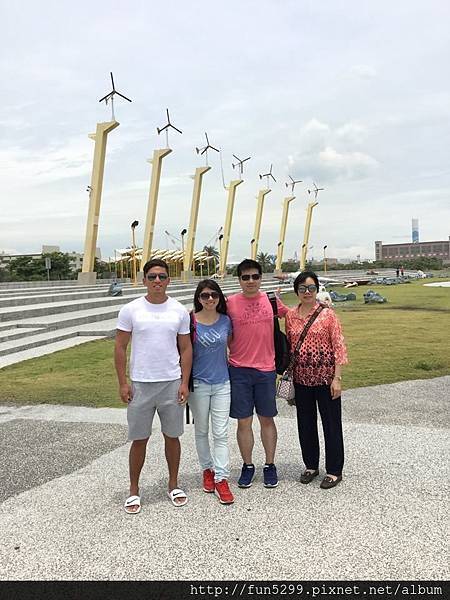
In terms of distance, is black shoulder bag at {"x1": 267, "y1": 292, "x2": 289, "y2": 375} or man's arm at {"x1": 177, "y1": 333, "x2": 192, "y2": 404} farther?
black shoulder bag at {"x1": 267, "y1": 292, "x2": 289, "y2": 375}

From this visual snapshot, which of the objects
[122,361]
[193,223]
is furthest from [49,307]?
[193,223]

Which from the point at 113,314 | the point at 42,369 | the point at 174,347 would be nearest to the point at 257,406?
the point at 174,347

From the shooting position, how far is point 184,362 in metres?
3.38

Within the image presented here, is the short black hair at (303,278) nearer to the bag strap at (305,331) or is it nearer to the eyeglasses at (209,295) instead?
the bag strap at (305,331)

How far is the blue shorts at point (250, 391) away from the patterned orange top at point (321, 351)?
0.82 feet

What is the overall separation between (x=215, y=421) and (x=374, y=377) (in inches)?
189

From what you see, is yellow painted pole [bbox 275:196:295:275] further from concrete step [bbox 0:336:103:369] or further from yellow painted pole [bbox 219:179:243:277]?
concrete step [bbox 0:336:103:369]

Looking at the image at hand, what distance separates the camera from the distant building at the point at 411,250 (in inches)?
6351

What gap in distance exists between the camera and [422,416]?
18.3 ft

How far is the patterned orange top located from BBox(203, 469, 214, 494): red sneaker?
951 mm

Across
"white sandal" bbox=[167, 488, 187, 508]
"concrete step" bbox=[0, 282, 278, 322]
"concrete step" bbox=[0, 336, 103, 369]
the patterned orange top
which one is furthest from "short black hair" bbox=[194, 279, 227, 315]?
"concrete step" bbox=[0, 282, 278, 322]

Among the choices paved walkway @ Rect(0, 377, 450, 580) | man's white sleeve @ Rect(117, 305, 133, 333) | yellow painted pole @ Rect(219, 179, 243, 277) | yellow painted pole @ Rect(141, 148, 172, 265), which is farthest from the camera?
yellow painted pole @ Rect(219, 179, 243, 277)

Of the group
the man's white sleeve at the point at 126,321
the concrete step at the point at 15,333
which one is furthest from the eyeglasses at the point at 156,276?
the concrete step at the point at 15,333

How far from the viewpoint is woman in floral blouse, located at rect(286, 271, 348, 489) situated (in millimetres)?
3613
